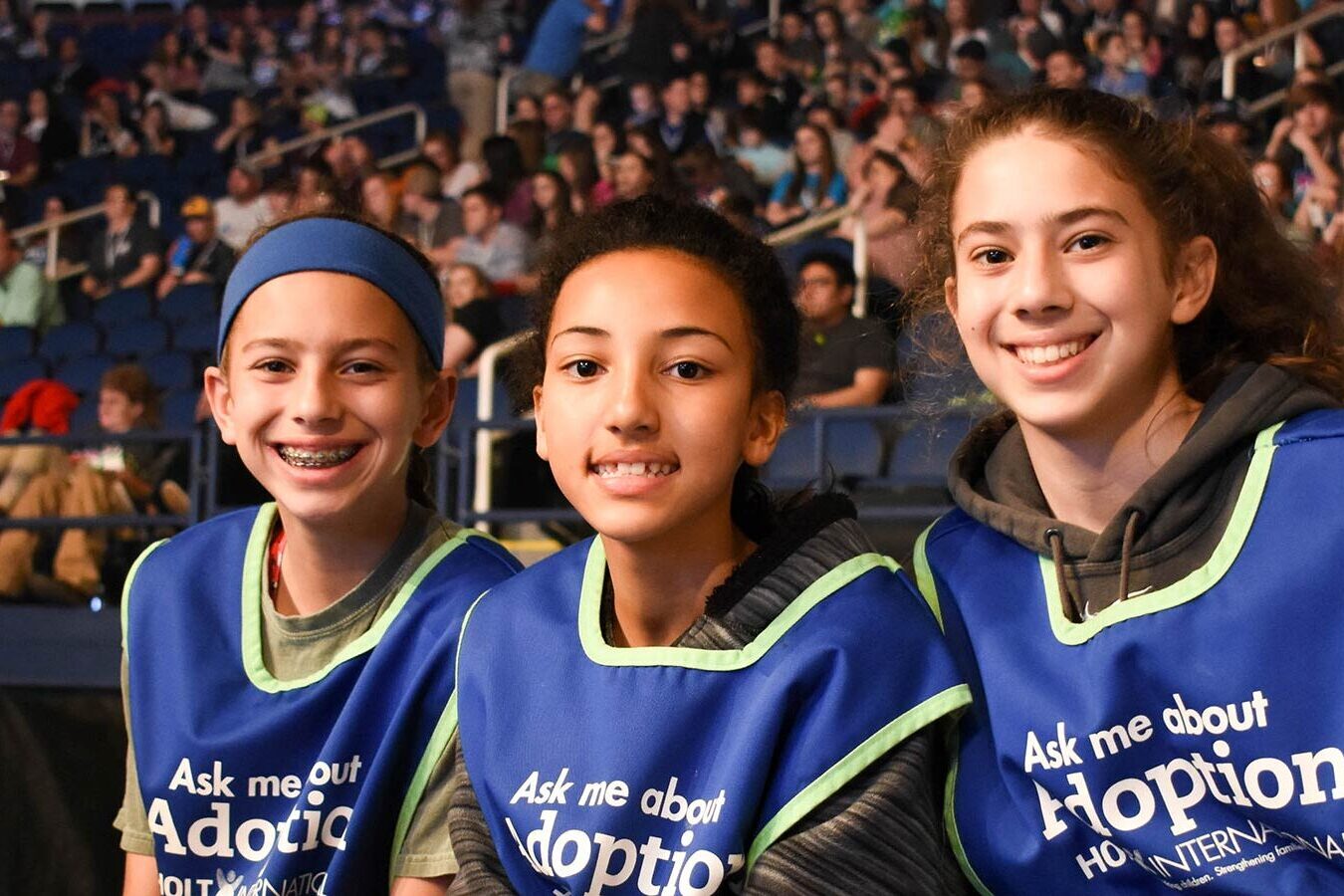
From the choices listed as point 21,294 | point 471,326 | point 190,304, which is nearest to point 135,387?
point 471,326

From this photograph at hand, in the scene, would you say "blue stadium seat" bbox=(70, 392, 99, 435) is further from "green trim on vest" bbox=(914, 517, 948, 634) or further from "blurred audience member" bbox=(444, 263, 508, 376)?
"green trim on vest" bbox=(914, 517, 948, 634)

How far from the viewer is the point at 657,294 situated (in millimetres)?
1639

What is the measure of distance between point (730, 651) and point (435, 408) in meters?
0.61

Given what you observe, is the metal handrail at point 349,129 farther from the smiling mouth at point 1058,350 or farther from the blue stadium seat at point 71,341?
the smiling mouth at point 1058,350

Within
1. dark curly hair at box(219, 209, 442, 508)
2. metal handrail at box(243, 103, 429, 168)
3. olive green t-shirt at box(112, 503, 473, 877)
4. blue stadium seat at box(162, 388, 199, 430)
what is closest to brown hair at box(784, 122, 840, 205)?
blue stadium seat at box(162, 388, 199, 430)

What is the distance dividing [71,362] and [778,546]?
5757 millimetres

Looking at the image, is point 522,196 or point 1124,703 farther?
point 522,196

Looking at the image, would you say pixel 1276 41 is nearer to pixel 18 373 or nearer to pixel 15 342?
pixel 18 373

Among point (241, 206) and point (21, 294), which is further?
point (241, 206)

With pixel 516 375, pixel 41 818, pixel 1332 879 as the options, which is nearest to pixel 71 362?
pixel 41 818

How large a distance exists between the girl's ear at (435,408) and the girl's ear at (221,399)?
0.74 ft

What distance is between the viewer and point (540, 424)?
174 centimetres

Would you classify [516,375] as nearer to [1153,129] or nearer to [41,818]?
[1153,129]

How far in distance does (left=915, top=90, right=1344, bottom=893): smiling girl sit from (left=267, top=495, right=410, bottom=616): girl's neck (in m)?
0.66
